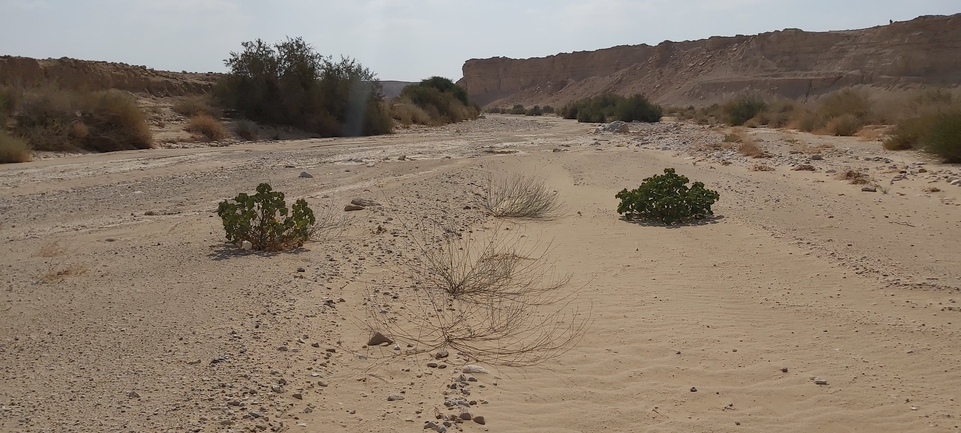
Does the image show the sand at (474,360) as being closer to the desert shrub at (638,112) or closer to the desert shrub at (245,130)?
the desert shrub at (245,130)

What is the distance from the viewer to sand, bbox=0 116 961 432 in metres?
4.09

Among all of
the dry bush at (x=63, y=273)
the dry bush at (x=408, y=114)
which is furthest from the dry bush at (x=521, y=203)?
the dry bush at (x=408, y=114)

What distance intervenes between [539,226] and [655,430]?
20.4 ft

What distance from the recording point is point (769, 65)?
64.4 meters

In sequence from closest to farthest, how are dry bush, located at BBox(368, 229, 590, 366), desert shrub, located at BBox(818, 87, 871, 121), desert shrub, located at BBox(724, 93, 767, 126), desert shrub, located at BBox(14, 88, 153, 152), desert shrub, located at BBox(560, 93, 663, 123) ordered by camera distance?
dry bush, located at BBox(368, 229, 590, 366) → desert shrub, located at BBox(14, 88, 153, 152) → desert shrub, located at BBox(818, 87, 871, 121) → desert shrub, located at BBox(724, 93, 767, 126) → desert shrub, located at BBox(560, 93, 663, 123)

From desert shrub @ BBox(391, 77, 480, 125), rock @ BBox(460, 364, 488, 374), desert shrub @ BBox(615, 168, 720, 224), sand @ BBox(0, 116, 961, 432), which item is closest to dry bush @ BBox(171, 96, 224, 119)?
desert shrub @ BBox(391, 77, 480, 125)

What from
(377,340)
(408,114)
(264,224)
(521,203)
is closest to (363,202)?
(521,203)

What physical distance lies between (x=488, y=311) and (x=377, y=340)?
47.9 inches

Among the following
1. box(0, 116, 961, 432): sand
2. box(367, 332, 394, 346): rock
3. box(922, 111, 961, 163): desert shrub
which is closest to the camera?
box(0, 116, 961, 432): sand

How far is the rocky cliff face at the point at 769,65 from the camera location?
52688mm

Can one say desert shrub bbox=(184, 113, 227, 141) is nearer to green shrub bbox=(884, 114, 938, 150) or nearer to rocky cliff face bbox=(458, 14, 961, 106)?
green shrub bbox=(884, 114, 938, 150)

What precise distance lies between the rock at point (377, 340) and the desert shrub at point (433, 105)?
3189cm

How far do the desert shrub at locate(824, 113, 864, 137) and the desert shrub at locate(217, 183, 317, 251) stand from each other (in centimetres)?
2296

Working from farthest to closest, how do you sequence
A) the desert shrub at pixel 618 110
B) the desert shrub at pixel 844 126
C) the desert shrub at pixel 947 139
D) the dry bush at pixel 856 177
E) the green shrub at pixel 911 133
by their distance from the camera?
the desert shrub at pixel 618 110, the desert shrub at pixel 844 126, the green shrub at pixel 911 133, the desert shrub at pixel 947 139, the dry bush at pixel 856 177
